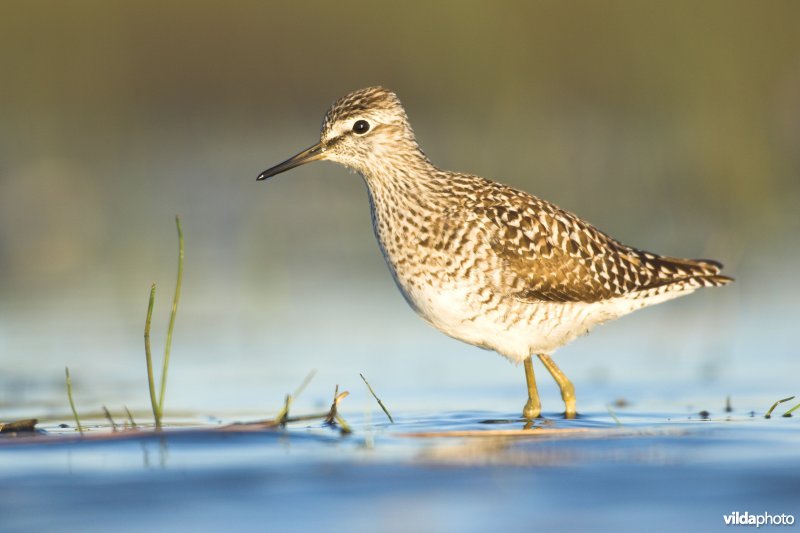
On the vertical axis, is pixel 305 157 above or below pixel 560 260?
above

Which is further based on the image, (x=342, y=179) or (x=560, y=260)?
(x=342, y=179)

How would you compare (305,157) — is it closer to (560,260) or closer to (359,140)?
(359,140)

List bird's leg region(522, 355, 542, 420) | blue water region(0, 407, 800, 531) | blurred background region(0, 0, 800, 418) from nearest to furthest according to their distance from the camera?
blue water region(0, 407, 800, 531)
bird's leg region(522, 355, 542, 420)
blurred background region(0, 0, 800, 418)

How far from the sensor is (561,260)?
888 cm

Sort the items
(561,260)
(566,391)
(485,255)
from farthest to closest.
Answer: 1. (561,260)
2. (566,391)
3. (485,255)

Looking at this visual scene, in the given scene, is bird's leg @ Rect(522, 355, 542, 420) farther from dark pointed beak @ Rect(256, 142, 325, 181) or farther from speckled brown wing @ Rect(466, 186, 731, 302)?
dark pointed beak @ Rect(256, 142, 325, 181)

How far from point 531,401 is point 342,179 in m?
10.5

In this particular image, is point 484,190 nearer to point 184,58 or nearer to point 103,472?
point 103,472

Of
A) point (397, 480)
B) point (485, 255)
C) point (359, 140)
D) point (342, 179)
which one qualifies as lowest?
point (397, 480)

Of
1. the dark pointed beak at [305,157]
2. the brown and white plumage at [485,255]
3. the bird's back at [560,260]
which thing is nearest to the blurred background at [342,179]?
the brown and white plumage at [485,255]

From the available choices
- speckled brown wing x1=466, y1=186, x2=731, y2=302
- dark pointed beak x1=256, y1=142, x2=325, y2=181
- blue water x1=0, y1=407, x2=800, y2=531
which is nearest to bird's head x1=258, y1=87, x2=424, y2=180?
dark pointed beak x1=256, y1=142, x2=325, y2=181

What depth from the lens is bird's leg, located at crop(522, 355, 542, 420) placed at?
8398 millimetres

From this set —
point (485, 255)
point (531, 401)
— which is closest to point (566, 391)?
point (531, 401)

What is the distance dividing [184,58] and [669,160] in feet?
38.5
